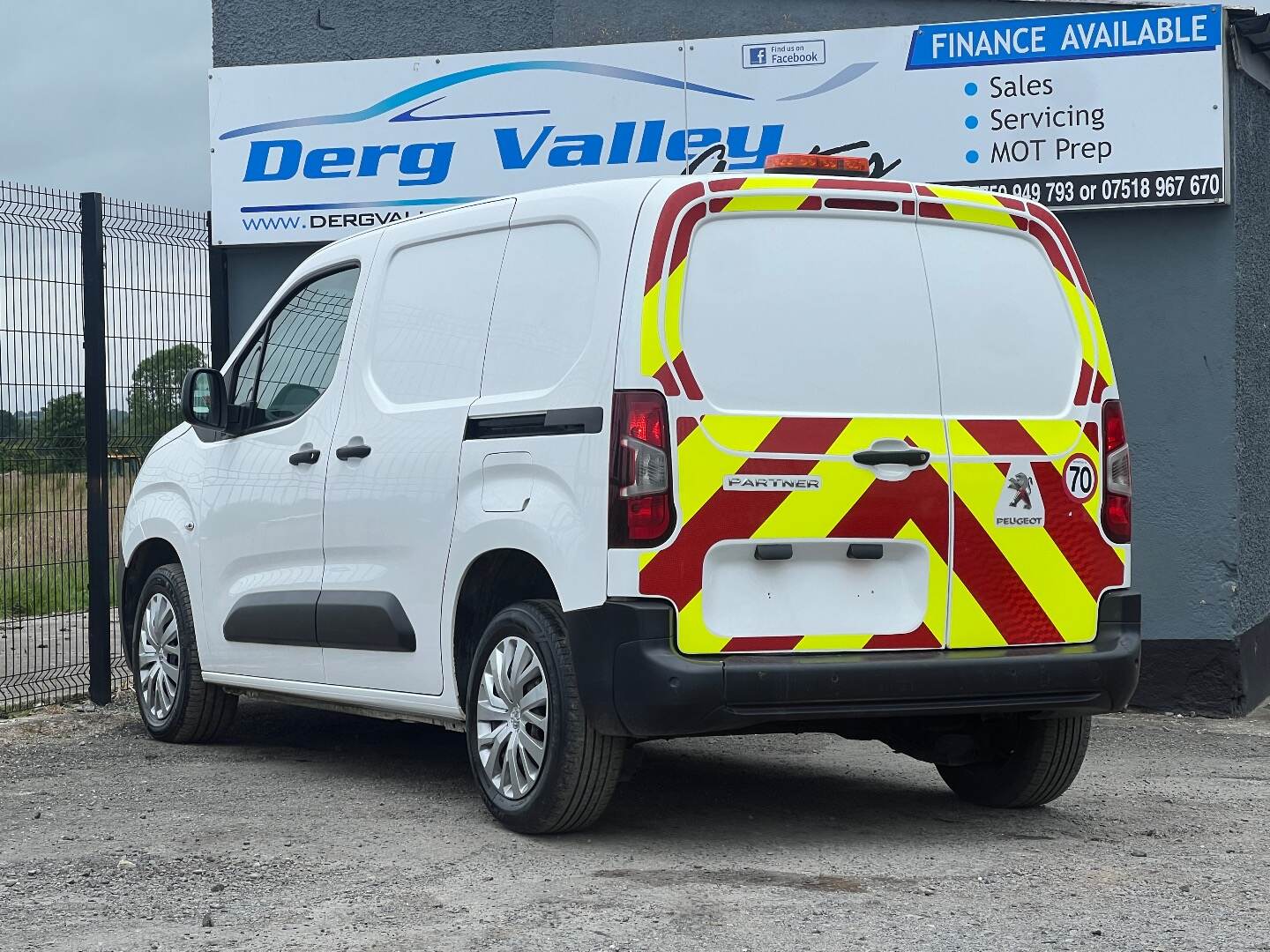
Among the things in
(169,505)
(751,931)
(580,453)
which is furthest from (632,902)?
(169,505)

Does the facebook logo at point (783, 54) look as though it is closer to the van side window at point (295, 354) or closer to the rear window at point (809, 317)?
the van side window at point (295, 354)

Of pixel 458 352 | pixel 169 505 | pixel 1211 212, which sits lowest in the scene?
pixel 169 505

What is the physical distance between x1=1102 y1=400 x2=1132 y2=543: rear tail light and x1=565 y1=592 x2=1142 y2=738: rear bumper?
46 centimetres

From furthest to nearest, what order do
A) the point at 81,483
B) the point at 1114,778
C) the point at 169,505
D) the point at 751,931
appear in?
the point at 81,483 → the point at 169,505 → the point at 1114,778 → the point at 751,931

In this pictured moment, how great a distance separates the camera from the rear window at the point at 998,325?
5.86 m

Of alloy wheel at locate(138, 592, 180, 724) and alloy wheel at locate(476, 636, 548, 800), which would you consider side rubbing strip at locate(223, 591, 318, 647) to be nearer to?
alloy wheel at locate(138, 592, 180, 724)

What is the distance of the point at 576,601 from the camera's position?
5.51 meters

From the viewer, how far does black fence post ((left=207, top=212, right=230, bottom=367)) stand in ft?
35.2

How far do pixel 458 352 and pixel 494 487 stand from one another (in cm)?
61

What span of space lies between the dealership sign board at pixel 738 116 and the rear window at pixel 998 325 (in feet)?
11.8

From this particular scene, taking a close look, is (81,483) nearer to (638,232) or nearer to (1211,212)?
(638,232)

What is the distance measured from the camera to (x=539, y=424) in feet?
18.9

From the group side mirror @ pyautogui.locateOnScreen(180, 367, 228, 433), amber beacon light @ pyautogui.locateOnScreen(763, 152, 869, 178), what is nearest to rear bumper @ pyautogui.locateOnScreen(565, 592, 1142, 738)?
amber beacon light @ pyautogui.locateOnScreen(763, 152, 869, 178)

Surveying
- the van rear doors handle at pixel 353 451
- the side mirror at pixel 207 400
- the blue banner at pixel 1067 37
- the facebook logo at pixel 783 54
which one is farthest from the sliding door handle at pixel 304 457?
the blue banner at pixel 1067 37
